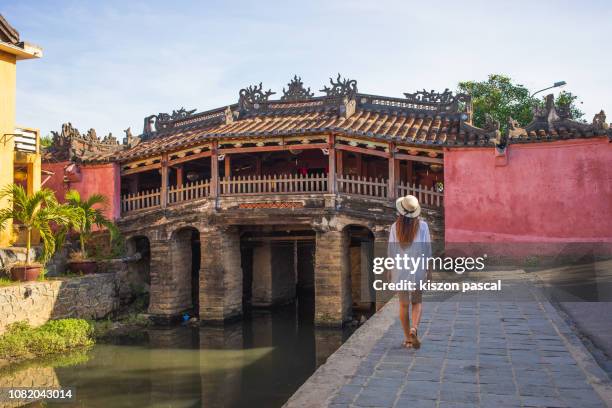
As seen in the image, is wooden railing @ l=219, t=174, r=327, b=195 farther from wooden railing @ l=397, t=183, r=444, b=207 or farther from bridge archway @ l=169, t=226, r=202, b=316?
wooden railing @ l=397, t=183, r=444, b=207

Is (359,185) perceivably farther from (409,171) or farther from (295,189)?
(409,171)

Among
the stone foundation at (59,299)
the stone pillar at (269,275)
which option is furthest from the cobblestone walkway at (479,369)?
the stone pillar at (269,275)

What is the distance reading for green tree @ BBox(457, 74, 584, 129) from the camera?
28752 millimetres

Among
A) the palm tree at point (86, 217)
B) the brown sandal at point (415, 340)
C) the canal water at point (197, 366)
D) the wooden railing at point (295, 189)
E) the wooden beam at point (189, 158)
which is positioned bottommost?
the canal water at point (197, 366)

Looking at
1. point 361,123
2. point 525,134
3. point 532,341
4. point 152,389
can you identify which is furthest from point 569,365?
point 361,123

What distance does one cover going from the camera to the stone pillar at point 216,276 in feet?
54.7

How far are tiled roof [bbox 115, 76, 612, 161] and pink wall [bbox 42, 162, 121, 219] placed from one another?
0.76 metres

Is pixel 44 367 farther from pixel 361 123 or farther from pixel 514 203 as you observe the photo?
pixel 514 203

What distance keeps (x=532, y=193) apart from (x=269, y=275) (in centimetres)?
981

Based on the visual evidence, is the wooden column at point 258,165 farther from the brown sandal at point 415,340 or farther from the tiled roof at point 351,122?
the brown sandal at point 415,340

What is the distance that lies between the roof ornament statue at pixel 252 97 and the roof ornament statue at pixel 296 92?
0.56 metres

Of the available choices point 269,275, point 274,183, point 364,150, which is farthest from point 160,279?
point 364,150

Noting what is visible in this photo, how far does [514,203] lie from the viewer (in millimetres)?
14469

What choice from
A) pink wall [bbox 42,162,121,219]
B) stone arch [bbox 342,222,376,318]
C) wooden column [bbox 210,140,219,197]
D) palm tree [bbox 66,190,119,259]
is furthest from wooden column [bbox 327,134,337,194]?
pink wall [bbox 42,162,121,219]
